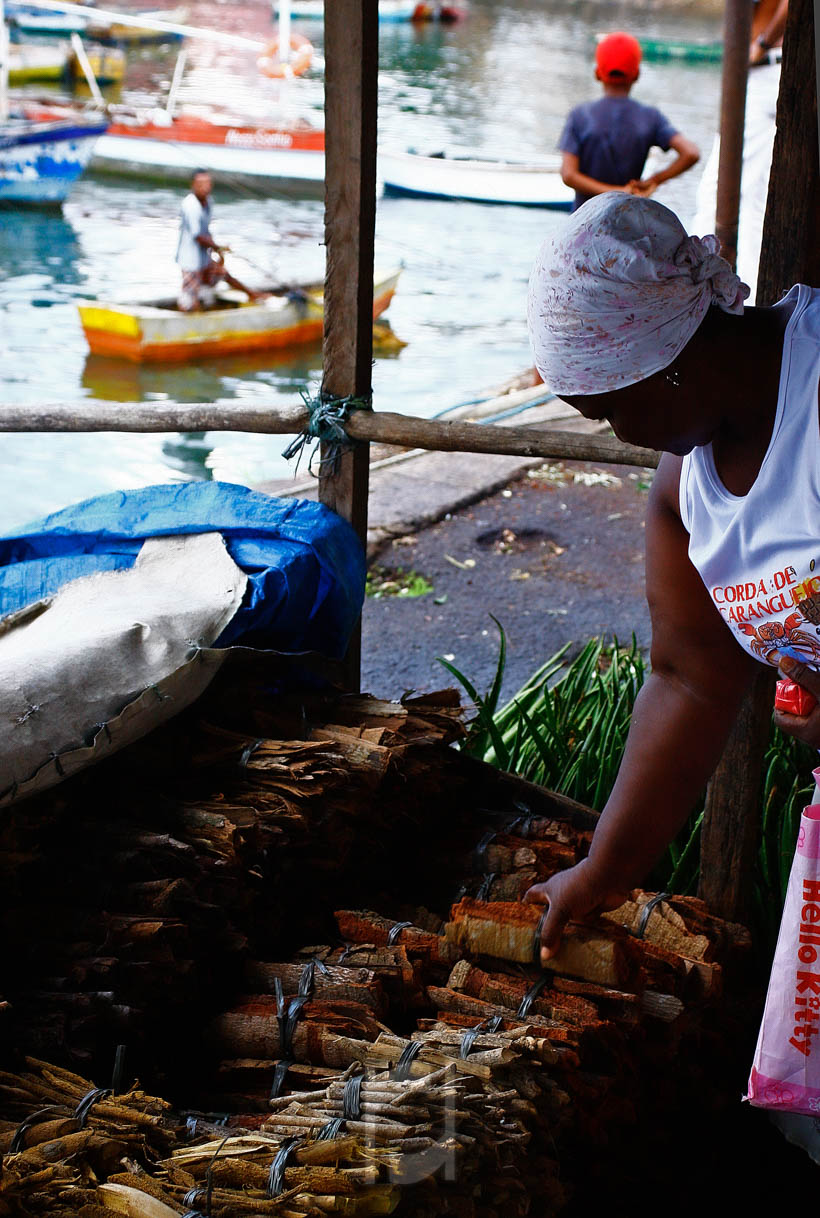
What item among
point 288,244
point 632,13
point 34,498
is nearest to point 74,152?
point 288,244

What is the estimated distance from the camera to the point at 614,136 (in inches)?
236

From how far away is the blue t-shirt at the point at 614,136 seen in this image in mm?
5961

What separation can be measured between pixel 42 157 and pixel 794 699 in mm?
15568

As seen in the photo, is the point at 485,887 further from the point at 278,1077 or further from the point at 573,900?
the point at 278,1077

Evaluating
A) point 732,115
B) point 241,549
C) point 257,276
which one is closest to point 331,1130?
point 241,549

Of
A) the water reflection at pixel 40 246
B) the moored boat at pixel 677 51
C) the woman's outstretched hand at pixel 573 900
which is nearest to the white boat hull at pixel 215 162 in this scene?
the water reflection at pixel 40 246

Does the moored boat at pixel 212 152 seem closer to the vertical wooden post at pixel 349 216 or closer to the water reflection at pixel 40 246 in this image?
the water reflection at pixel 40 246

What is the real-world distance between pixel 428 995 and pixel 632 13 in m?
49.5

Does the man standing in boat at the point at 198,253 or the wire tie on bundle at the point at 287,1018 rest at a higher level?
the man standing in boat at the point at 198,253

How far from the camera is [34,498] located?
7.91 meters

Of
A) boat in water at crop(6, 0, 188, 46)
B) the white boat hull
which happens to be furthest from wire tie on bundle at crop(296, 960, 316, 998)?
boat in water at crop(6, 0, 188, 46)

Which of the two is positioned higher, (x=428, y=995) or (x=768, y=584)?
(x=768, y=584)

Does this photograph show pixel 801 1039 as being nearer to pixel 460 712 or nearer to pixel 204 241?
pixel 460 712

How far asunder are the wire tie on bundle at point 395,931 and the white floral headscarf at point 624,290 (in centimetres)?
92
